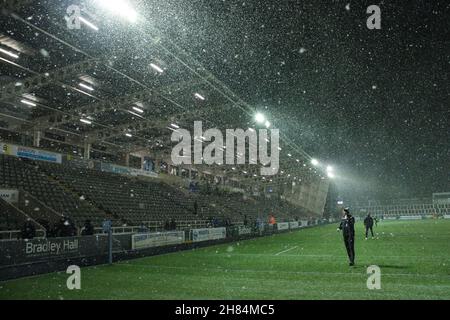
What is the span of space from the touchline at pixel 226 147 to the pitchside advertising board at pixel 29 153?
1328 centimetres

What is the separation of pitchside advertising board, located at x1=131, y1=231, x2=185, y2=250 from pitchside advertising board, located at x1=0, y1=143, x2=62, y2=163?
12.2 meters

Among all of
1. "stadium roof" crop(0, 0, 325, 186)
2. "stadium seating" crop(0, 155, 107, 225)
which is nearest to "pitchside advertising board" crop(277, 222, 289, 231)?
"stadium roof" crop(0, 0, 325, 186)

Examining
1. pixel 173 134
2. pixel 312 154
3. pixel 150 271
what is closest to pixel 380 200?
pixel 312 154

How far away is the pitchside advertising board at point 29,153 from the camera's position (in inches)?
1018

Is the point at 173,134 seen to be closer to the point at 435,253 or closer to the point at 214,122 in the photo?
the point at 214,122

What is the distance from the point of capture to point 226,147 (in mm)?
50969

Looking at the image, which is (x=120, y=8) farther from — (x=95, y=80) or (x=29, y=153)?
(x=29, y=153)

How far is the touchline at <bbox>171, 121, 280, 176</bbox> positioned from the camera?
139 ft

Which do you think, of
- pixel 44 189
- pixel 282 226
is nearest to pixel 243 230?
pixel 282 226

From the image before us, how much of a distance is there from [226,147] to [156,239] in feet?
98.8

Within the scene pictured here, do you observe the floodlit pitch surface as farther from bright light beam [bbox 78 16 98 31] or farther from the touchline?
the touchline

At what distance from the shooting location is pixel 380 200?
339 feet

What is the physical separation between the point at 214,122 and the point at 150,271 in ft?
83.0
